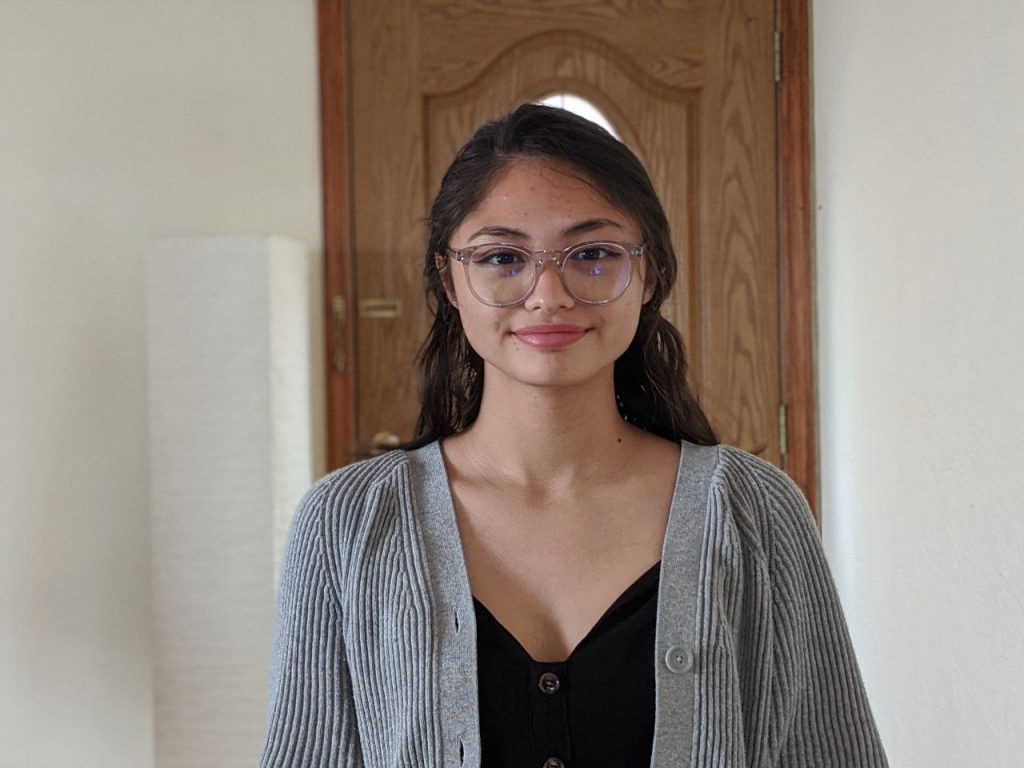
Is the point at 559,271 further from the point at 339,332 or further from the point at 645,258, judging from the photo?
the point at 339,332

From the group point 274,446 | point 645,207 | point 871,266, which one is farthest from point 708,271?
point 645,207

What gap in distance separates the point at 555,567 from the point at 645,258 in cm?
32

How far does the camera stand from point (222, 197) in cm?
279

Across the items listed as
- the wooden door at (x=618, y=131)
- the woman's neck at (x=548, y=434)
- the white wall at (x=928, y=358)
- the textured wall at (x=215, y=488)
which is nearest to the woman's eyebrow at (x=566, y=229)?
the woman's neck at (x=548, y=434)

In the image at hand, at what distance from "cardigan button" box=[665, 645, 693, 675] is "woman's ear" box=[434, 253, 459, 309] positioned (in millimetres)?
408

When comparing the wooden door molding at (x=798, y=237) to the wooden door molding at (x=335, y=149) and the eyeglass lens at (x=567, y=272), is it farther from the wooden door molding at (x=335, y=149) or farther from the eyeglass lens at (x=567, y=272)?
the eyeglass lens at (x=567, y=272)

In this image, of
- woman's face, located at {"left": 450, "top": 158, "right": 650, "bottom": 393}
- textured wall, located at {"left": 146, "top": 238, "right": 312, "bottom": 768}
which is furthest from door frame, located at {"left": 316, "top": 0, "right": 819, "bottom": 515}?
woman's face, located at {"left": 450, "top": 158, "right": 650, "bottom": 393}

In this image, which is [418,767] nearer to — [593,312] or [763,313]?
[593,312]

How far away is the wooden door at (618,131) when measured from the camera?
2.78 m

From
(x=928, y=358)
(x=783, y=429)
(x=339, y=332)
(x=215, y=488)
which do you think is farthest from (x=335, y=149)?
(x=928, y=358)

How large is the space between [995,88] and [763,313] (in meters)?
1.29

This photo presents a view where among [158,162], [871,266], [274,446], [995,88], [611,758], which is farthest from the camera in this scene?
[158,162]

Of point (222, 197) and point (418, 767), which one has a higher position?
point (222, 197)

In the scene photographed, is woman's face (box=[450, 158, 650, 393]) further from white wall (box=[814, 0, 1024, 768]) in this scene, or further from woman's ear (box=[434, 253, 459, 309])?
white wall (box=[814, 0, 1024, 768])
